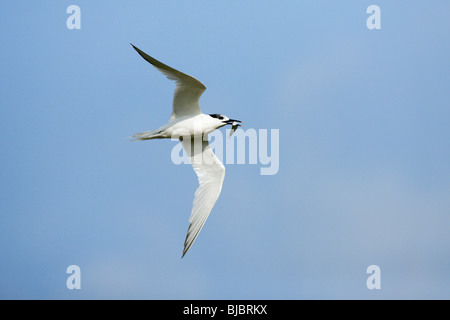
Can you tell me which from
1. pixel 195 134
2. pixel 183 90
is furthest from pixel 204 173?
pixel 183 90

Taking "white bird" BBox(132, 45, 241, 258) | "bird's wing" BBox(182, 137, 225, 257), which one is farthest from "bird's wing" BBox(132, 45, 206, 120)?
"bird's wing" BBox(182, 137, 225, 257)

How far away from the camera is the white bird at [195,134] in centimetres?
936

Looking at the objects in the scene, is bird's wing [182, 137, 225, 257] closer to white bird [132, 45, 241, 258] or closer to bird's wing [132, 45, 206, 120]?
white bird [132, 45, 241, 258]

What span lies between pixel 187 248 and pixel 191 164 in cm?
199

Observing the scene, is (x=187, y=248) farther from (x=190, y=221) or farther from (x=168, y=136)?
(x=168, y=136)

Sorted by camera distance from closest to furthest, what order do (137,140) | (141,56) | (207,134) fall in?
Answer: 1. (141,56)
2. (137,140)
3. (207,134)

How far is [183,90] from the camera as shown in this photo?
373 inches

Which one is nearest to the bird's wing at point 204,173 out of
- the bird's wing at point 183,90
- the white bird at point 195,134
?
the white bird at point 195,134

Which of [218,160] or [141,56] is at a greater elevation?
[141,56]

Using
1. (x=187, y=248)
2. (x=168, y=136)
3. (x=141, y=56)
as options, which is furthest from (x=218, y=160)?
(x=141, y=56)

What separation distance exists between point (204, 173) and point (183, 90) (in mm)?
2195

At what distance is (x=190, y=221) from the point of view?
33.7ft

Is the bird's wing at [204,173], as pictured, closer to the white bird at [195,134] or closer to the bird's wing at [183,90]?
the white bird at [195,134]

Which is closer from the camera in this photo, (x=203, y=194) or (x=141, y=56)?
(x=141, y=56)
